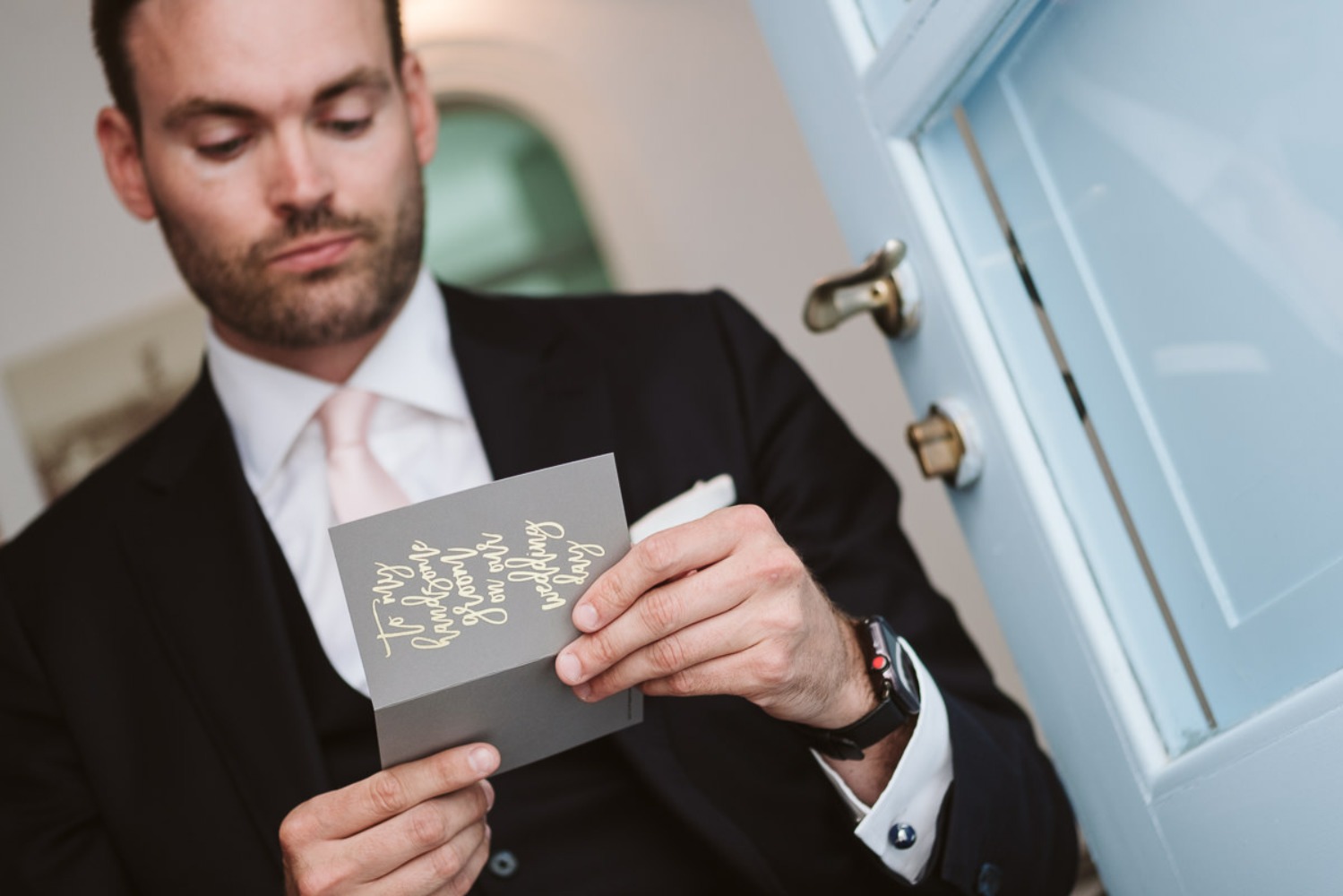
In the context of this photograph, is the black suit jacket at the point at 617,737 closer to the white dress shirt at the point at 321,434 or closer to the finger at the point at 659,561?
the white dress shirt at the point at 321,434

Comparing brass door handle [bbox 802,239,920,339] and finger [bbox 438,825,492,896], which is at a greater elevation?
brass door handle [bbox 802,239,920,339]

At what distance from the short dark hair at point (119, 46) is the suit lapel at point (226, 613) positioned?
15.9 inches

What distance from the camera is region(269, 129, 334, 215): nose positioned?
1279 millimetres

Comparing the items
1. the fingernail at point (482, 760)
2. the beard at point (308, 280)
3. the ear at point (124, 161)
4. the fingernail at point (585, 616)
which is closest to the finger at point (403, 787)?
the fingernail at point (482, 760)

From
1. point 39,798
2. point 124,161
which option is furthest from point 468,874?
point 124,161

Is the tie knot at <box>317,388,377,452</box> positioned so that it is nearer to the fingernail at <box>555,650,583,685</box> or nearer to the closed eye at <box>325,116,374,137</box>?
the closed eye at <box>325,116,374,137</box>

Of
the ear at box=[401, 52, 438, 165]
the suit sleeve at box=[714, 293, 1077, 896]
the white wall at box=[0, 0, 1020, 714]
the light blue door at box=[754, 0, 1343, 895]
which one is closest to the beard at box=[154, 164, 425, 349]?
the ear at box=[401, 52, 438, 165]

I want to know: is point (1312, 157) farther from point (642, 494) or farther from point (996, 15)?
point (642, 494)

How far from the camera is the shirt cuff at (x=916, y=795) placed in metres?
0.99

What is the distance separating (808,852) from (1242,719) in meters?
0.48

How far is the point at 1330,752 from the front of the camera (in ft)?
2.35

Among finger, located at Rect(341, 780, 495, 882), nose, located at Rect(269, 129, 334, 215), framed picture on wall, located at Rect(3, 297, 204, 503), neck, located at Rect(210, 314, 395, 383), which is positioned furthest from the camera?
framed picture on wall, located at Rect(3, 297, 204, 503)

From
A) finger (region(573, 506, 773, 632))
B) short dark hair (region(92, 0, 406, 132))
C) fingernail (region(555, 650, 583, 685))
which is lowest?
fingernail (region(555, 650, 583, 685))

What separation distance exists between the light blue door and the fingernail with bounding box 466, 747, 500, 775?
0.48 m
